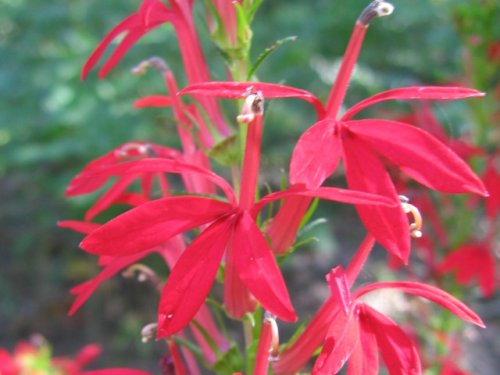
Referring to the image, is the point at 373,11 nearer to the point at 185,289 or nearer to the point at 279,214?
the point at 279,214

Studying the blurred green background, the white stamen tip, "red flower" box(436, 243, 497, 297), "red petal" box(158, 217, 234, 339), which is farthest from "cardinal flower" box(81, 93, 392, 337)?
the blurred green background

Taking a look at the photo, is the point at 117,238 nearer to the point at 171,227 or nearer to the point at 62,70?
the point at 171,227

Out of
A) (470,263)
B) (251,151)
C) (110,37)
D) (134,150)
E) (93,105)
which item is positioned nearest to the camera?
(251,151)

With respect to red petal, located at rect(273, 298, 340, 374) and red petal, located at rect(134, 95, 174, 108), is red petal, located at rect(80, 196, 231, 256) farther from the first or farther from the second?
red petal, located at rect(134, 95, 174, 108)

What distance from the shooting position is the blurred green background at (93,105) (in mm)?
2758

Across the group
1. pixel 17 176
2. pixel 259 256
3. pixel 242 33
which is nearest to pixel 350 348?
pixel 259 256

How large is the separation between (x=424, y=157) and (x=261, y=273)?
18 cm

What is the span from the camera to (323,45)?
3.38 metres

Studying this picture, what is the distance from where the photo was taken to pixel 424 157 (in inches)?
23.8

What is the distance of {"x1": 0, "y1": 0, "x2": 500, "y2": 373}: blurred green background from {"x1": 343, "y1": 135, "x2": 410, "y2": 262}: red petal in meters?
1.94

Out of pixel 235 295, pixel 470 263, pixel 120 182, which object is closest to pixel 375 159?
pixel 235 295

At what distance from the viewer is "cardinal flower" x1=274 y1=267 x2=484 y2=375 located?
632 mm

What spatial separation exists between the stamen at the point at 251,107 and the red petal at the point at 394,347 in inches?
9.1

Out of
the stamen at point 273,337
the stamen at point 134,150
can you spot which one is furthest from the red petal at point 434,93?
the stamen at point 134,150
